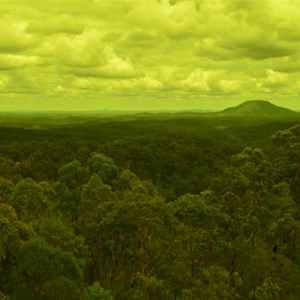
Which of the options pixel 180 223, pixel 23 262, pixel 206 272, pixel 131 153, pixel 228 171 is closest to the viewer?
pixel 23 262

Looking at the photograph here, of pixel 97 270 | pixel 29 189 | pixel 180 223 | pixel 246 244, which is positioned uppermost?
pixel 29 189

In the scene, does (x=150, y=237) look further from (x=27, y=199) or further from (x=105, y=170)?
(x=105, y=170)

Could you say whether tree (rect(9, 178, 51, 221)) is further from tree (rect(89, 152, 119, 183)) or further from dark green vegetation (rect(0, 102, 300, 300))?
tree (rect(89, 152, 119, 183))

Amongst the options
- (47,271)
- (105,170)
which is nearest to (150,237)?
(47,271)

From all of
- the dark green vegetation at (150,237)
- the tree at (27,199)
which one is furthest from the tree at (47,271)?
the tree at (27,199)

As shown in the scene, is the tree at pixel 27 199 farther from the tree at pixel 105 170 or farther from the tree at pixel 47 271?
the tree at pixel 105 170

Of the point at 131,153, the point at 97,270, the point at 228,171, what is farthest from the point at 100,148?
the point at 97,270

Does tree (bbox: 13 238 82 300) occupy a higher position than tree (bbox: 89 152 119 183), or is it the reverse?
tree (bbox: 89 152 119 183)

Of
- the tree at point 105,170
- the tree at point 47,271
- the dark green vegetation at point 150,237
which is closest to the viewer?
the tree at point 47,271

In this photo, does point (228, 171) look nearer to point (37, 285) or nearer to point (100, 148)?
point (37, 285)

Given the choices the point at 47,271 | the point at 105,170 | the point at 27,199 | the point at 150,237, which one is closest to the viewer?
the point at 47,271

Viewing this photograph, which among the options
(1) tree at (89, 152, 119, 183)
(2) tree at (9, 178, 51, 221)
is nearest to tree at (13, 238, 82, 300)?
(2) tree at (9, 178, 51, 221)
